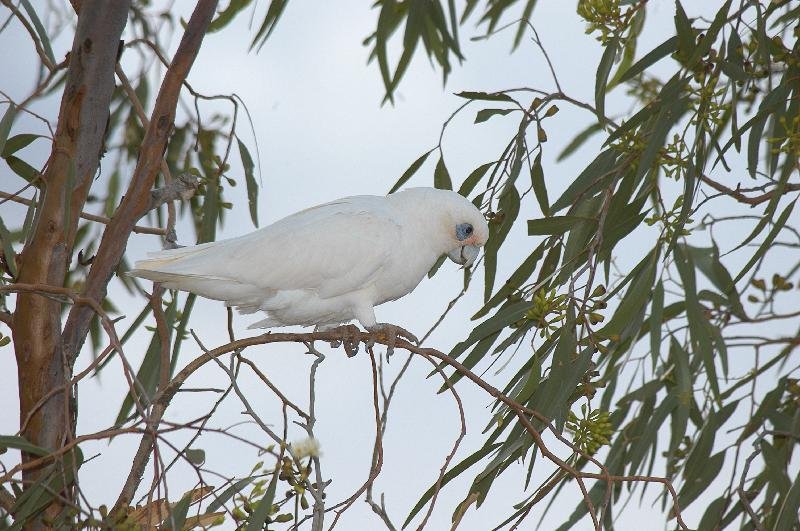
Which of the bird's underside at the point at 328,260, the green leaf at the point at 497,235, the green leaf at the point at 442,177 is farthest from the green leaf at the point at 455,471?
the green leaf at the point at 442,177

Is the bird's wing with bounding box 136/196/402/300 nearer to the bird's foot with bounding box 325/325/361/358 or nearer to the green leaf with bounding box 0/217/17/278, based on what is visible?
the bird's foot with bounding box 325/325/361/358

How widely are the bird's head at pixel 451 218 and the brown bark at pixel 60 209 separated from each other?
0.66 meters

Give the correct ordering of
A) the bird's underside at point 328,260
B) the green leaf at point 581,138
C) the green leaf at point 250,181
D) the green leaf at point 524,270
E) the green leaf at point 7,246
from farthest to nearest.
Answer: the green leaf at point 581,138 → the green leaf at point 250,181 → the green leaf at point 524,270 → the bird's underside at point 328,260 → the green leaf at point 7,246

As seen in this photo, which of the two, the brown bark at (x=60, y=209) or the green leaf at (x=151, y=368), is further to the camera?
the green leaf at (x=151, y=368)

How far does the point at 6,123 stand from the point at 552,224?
994 millimetres

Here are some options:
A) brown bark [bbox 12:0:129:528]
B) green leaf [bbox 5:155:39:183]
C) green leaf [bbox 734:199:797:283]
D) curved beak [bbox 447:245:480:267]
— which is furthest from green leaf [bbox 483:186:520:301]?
green leaf [bbox 5:155:39:183]

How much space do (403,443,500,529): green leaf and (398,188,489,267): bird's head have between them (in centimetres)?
45

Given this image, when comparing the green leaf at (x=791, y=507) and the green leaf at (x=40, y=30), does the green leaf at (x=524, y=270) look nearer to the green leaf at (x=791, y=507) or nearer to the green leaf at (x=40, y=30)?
the green leaf at (x=791, y=507)

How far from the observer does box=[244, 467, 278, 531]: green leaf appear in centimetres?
137

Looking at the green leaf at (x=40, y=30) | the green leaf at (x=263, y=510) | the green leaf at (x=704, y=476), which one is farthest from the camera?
the green leaf at (x=704, y=476)

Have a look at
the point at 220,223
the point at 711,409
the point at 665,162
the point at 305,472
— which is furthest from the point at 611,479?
the point at 220,223

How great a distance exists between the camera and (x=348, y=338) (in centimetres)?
180

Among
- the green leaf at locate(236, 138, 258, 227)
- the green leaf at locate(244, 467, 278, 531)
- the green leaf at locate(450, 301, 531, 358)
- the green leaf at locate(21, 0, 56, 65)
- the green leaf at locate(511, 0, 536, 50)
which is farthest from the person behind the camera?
the green leaf at locate(511, 0, 536, 50)

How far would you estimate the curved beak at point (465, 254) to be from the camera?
6.57 ft
